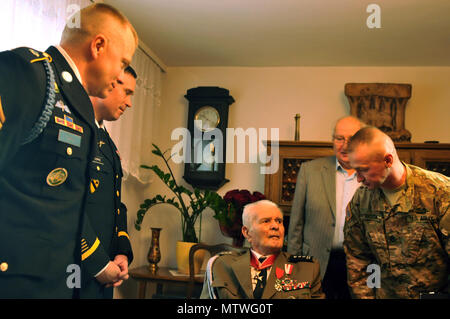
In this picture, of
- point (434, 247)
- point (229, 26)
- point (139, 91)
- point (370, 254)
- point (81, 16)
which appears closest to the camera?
point (81, 16)

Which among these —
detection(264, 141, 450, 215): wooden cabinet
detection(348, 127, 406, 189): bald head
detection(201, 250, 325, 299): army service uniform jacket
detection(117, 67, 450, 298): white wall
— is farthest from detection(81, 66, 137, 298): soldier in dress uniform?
detection(117, 67, 450, 298): white wall

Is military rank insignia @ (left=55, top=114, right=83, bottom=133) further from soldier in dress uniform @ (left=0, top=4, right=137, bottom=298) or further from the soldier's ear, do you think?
the soldier's ear

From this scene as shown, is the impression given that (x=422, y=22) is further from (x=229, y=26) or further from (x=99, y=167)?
(x=99, y=167)

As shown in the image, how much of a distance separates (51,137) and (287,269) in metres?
1.49

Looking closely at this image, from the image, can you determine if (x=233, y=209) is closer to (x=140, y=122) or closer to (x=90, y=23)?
(x=140, y=122)

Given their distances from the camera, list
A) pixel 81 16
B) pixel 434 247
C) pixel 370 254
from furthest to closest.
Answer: pixel 370 254 → pixel 434 247 → pixel 81 16

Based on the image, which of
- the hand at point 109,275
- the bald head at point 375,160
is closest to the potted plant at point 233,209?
the bald head at point 375,160

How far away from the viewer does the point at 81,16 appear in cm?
112

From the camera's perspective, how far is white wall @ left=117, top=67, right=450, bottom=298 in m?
3.97

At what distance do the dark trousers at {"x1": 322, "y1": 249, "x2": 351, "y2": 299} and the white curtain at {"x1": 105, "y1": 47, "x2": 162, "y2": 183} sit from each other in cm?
179

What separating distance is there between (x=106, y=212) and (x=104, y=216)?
0.02 m

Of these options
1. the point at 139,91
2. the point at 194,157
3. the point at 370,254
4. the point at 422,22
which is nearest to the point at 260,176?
the point at 194,157

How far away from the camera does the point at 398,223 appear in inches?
71.8

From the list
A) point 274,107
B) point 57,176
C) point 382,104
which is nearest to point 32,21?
point 57,176
